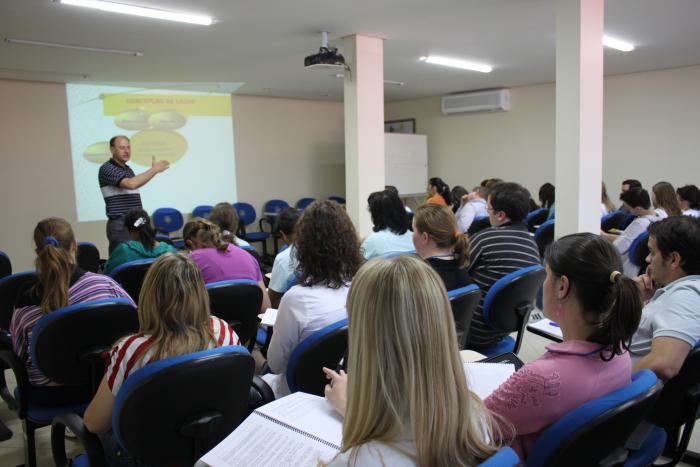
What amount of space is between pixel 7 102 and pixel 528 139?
7248mm

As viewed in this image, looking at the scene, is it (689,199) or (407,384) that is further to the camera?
(689,199)

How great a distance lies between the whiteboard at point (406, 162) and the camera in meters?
8.57

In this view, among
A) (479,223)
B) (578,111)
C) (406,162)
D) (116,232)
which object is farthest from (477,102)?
(116,232)

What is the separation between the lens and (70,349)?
1950 mm

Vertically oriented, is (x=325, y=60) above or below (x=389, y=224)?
above

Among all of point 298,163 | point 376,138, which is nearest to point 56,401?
point 376,138

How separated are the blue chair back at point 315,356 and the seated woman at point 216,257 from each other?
0.90 meters

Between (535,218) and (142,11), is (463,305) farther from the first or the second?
(535,218)

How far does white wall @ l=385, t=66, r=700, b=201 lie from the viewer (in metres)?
6.79

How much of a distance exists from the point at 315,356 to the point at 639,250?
308 centimetres

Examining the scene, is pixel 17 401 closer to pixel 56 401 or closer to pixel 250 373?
pixel 56 401

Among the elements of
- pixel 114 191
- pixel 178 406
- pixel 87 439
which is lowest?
pixel 87 439

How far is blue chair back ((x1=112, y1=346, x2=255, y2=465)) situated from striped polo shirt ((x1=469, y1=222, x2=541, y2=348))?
1.45 meters

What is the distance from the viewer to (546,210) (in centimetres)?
597
